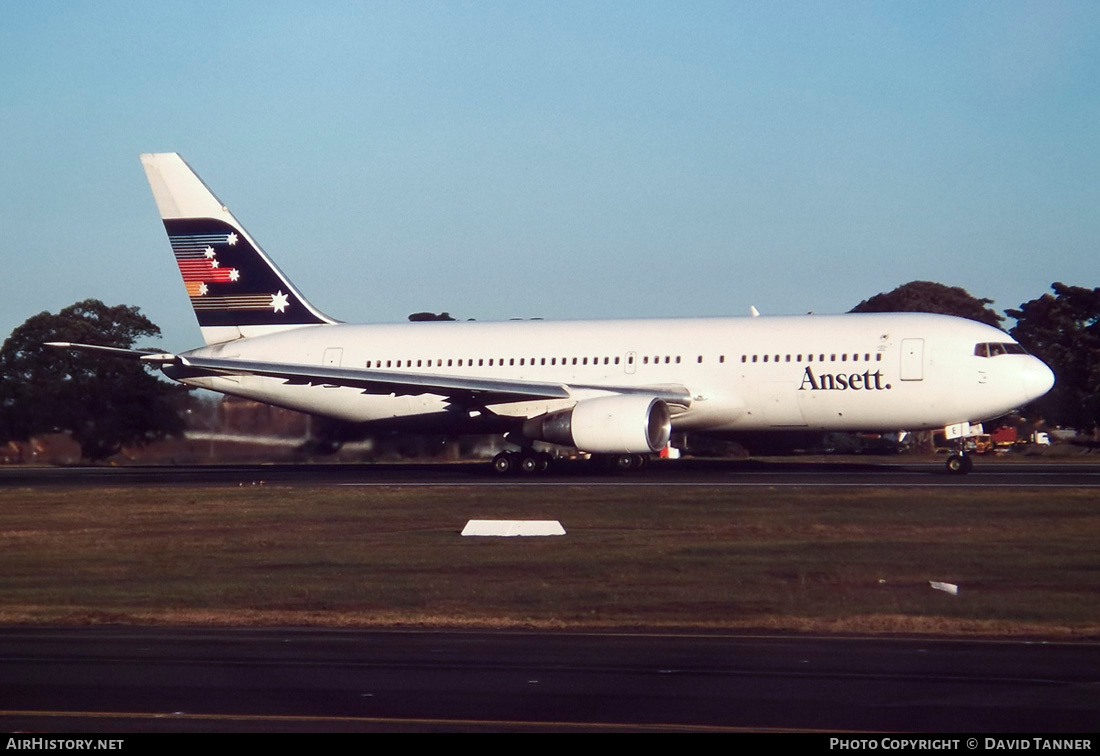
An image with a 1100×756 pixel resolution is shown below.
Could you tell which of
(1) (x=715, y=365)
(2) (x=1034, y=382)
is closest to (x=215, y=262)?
(1) (x=715, y=365)

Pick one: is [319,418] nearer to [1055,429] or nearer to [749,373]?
[749,373]

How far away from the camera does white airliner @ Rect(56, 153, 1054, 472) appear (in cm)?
3123

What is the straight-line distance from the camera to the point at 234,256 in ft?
127

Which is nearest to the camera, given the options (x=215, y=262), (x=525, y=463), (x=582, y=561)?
(x=582, y=561)

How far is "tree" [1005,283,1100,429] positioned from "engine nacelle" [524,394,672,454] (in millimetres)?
29544

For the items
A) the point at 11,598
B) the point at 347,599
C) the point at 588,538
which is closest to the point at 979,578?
the point at 588,538

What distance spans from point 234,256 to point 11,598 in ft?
79.9

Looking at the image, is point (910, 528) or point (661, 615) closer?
point (661, 615)

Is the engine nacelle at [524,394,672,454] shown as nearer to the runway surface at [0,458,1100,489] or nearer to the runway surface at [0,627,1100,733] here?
the runway surface at [0,458,1100,489]

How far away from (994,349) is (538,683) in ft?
80.4

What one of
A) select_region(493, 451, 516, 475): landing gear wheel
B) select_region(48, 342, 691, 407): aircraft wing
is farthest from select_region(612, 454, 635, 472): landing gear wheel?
select_region(493, 451, 516, 475): landing gear wheel

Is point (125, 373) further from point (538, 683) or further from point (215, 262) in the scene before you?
point (538, 683)

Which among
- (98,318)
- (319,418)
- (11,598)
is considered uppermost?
Answer: (98,318)

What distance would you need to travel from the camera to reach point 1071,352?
57.3 m
